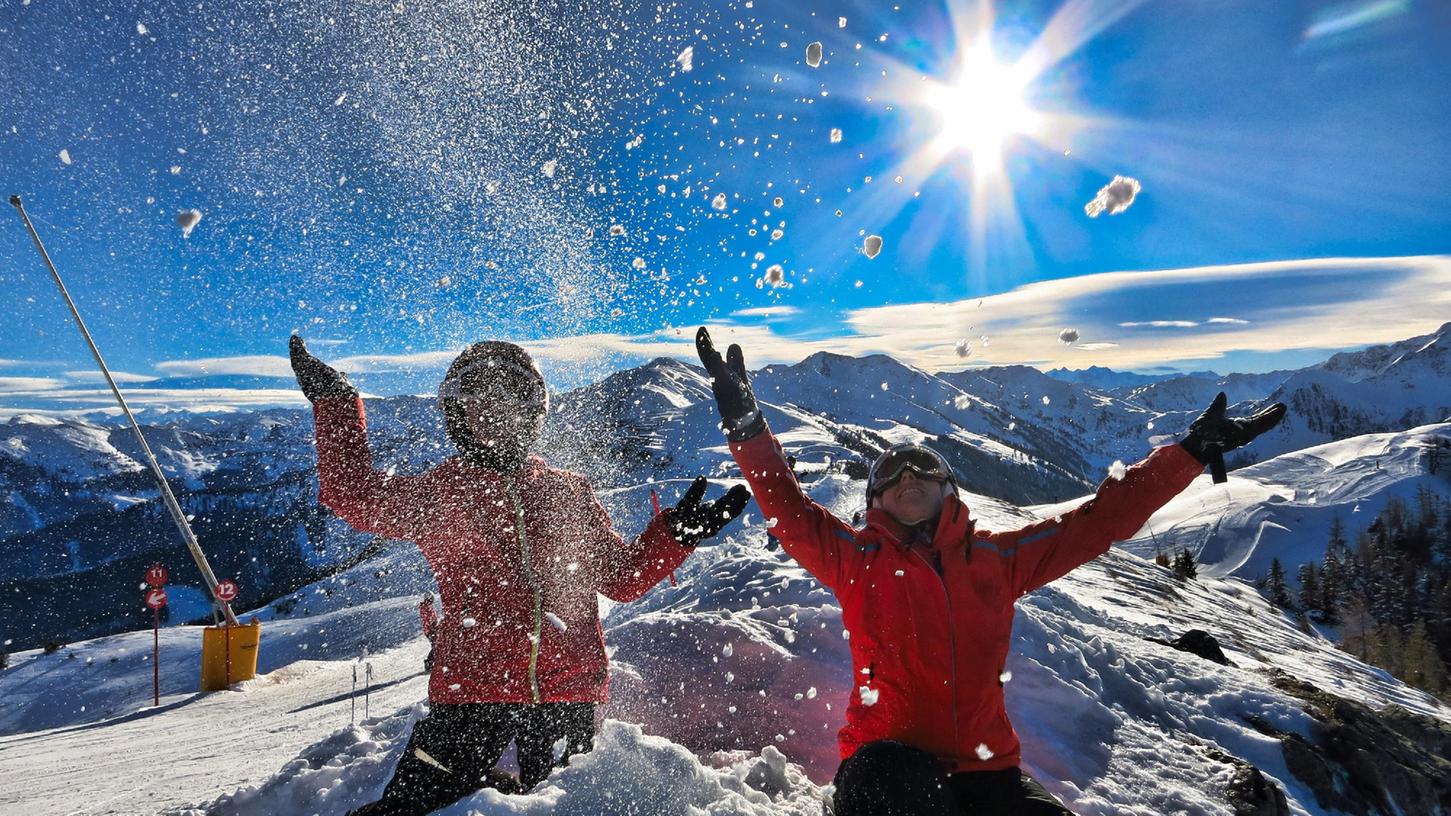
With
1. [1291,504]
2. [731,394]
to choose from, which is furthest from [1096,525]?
[1291,504]

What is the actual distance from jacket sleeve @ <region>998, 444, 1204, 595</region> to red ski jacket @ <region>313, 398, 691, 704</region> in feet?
7.55

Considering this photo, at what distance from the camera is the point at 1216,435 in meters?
3.75

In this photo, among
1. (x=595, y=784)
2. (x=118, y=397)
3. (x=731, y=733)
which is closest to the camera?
(x=595, y=784)

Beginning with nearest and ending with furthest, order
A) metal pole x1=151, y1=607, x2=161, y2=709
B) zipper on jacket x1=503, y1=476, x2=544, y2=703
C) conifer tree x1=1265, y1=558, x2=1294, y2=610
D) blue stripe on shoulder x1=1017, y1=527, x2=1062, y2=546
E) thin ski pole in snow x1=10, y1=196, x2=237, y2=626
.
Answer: zipper on jacket x1=503, y1=476, x2=544, y2=703 → blue stripe on shoulder x1=1017, y1=527, x2=1062, y2=546 → thin ski pole in snow x1=10, y1=196, x2=237, y2=626 → metal pole x1=151, y1=607, x2=161, y2=709 → conifer tree x1=1265, y1=558, x2=1294, y2=610

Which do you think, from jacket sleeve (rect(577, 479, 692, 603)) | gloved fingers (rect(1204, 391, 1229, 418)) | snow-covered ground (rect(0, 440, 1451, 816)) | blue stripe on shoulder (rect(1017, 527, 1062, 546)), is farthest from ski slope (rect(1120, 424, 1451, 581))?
jacket sleeve (rect(577, 479, 692, 603))

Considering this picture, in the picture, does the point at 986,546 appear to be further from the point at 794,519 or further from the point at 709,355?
the point at 709,355

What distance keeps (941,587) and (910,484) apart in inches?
23.4

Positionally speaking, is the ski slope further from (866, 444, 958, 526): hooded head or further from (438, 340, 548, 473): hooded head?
(438, 340, 548, 473): hooded head

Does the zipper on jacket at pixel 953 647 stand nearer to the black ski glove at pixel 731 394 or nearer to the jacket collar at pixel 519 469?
the black ski glove at pixel 731 394

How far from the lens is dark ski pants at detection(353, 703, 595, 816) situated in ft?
9.47

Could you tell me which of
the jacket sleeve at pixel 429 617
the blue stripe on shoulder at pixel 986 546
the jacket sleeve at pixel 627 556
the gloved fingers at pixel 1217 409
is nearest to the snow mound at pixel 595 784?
the jacket sleeve at pixel 627 556

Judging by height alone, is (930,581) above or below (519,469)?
below

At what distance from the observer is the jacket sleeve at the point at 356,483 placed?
310 centimetres

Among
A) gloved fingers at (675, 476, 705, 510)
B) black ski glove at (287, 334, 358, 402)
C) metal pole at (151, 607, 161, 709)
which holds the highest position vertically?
black ski glove at (287, 334, 358, 402)
